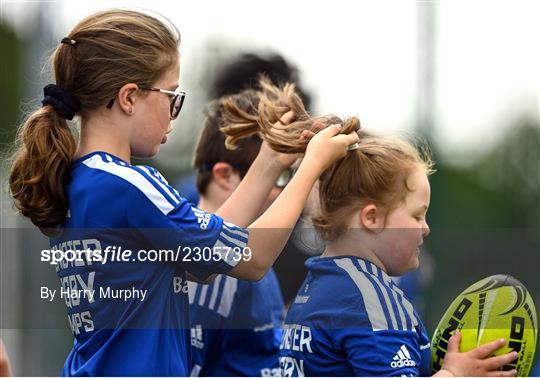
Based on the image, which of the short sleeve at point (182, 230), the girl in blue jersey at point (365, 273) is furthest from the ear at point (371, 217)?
the short sleeve at point (182, 230)

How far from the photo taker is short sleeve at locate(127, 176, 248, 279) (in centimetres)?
235

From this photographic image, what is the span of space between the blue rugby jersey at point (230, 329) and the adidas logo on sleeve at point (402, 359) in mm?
1083

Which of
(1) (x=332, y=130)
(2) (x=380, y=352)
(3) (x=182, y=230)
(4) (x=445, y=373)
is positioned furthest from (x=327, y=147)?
(4) (x=445, y=373)

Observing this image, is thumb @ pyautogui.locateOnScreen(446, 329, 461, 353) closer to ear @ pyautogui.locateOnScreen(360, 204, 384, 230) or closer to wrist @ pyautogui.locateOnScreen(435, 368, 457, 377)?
wrist @ pyautogui.locateOnScreen(435, 368, 457, 377)

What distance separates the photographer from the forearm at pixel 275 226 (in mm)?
2406

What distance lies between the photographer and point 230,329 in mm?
3486

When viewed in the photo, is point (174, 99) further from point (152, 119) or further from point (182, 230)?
point (182, 230)

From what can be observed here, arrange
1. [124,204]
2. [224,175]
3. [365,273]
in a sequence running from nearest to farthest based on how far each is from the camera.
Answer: [124,204] → [365,273] → [224,175]

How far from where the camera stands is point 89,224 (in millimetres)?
2375

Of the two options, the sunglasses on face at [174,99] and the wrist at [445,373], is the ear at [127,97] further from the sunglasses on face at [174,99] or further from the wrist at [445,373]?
the wrist at [445,373]

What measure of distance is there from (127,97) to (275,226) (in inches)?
19.6

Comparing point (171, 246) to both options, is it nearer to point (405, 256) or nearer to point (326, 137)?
point (326, 137)

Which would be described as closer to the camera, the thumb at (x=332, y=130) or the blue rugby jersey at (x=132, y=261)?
the blue rugby jersey at (x=132, y=261)

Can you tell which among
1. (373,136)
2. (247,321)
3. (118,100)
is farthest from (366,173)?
(247,321)
